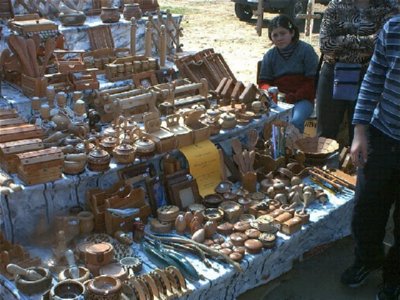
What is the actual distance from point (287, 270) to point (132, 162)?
1.24 meters

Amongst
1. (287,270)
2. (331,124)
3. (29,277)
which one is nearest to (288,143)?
(331,124)

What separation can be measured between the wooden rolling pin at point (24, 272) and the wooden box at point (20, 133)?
0.93 m

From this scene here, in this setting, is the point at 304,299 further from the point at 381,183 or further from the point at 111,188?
the point at 111,188

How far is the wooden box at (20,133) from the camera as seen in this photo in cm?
339

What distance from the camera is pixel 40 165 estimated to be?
3.17 metres

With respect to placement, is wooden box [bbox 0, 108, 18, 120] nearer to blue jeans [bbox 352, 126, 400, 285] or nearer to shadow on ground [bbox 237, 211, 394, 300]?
shadow on ground [bbox 237, 211, 394, 300]

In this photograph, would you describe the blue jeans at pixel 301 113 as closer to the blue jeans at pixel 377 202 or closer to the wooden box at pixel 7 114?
the blue jeans at pixel 377 202

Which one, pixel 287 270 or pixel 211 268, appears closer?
pixel 211 268

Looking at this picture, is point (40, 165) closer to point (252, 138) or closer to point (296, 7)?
point (252, 138)

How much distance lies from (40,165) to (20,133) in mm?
376

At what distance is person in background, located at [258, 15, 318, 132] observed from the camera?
16.4 feet

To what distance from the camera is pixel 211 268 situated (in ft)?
10.2

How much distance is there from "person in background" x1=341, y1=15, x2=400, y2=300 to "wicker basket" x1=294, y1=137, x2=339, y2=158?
1187mm

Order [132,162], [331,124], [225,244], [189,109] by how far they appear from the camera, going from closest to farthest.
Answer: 1. [225,244]
2. [132,162]
3. [189,109]
4. [331,124]
